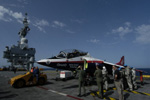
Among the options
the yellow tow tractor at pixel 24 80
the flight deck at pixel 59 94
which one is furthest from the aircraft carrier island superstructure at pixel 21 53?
the flight deck at pixel 59 94

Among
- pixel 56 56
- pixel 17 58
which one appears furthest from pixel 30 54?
pixel 56 56

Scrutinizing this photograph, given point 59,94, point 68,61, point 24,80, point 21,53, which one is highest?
point 21,53

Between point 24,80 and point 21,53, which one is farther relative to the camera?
point 21,53

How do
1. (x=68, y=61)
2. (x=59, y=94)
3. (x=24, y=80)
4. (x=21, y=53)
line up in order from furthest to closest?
(x=21, y=53)
(x=68, y=61)
(x=24, y=80)
(x=59, y=94)

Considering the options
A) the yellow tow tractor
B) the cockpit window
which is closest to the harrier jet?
the cockpit window

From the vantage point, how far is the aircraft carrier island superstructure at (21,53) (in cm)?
6531

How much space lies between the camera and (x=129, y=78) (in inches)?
368

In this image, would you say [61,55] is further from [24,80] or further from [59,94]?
[59,94]

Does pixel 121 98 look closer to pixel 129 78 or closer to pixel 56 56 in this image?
pixel 129 78

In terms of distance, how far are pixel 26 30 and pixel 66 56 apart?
80.3 meters

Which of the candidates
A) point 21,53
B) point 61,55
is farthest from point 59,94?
point 21,53

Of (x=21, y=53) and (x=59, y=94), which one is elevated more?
(x=21, y=53)

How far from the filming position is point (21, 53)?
6925 cm

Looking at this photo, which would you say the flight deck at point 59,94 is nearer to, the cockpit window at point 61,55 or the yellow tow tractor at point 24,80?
the yellow tow tractor at point 24,80
